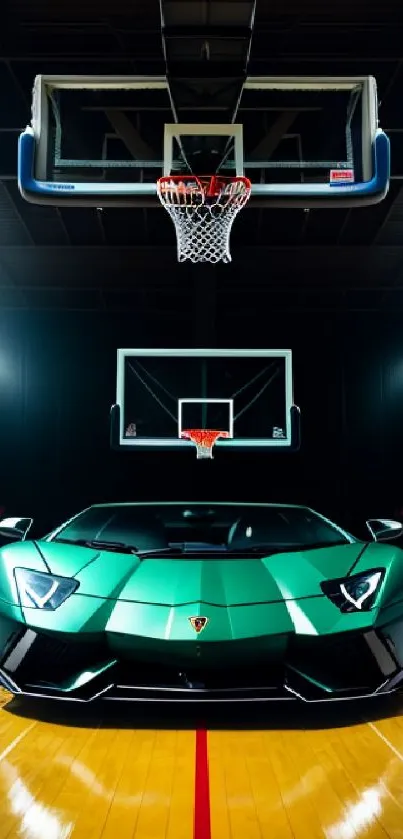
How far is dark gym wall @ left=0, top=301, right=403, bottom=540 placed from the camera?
13102 millimetres

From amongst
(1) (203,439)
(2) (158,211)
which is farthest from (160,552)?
(2) (158,211)

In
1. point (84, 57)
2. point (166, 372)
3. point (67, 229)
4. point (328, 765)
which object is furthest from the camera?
point (166, 372)

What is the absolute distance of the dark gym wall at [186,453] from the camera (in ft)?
43.0

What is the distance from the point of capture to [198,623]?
313 centimetres

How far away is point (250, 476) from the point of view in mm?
13117

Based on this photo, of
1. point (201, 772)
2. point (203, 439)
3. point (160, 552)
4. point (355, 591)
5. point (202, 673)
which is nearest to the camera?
point (201, 772)

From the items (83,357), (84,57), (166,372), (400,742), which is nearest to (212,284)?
(166,372)

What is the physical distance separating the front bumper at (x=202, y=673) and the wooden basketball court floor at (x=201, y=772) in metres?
0.16

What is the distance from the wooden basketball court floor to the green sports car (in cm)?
18

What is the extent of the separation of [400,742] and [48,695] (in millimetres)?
1396

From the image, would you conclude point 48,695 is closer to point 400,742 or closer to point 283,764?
point 283,764

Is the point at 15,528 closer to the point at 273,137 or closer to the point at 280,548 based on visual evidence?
the point at 280,548

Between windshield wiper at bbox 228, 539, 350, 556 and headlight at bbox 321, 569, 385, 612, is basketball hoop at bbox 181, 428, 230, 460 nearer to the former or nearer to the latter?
windshield wiper at bbox 228, 539, 350, 556

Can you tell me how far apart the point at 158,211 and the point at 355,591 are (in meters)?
7.80
